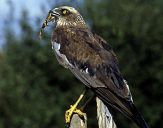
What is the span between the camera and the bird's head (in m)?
9.51

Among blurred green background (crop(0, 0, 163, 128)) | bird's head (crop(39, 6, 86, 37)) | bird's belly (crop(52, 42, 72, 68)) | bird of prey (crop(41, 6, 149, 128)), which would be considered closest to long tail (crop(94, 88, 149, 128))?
bird of prey (crop(41, 6, 149, 128))

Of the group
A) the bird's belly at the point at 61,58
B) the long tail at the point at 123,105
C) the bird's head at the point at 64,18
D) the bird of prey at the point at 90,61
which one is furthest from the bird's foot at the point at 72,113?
the bird's head at the point at 64,18

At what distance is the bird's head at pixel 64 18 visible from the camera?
951 cm

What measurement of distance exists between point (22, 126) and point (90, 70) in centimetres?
2246

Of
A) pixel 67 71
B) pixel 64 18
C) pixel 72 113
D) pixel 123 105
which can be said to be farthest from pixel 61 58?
pixel 67 71

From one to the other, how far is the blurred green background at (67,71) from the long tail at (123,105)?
21.7 m

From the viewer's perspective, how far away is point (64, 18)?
9539mm

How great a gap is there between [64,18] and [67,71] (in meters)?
23.0

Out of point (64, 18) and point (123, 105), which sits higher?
point (64, 18)

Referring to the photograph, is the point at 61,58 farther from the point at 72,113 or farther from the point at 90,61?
the point at 72,113

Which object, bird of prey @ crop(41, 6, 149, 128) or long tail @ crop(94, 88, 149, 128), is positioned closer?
long tail @ crop(94, 88, 149, 128)

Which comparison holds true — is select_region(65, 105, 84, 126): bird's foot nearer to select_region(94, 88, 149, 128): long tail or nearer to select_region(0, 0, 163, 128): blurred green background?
select_region(94, 88, 149, 128): long tail

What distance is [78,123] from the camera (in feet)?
26.1

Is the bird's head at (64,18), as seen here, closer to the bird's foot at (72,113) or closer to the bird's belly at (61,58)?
the bird's belly at (61,58)
